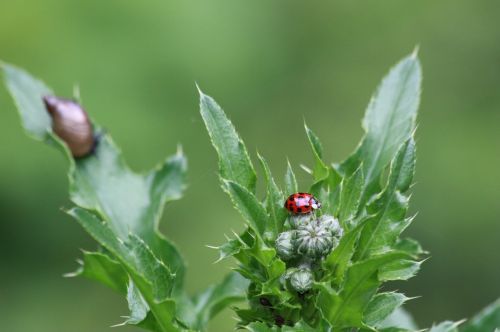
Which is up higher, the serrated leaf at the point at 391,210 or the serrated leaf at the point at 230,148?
the serrated leaf at the point at 230,148

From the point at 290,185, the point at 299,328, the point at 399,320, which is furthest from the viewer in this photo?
the point at 399,320

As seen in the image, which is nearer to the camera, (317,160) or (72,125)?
(317,160)

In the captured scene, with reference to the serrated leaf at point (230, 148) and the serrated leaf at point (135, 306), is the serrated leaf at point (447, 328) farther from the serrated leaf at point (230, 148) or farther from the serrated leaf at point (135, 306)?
the serrated leaf at point (135, 306)

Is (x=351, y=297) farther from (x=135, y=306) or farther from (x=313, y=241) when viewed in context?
(x=135, y=306)

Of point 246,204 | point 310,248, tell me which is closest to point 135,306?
point 246,204

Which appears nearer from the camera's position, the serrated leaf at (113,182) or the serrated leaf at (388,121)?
→ the serrated leaf at (388,121)

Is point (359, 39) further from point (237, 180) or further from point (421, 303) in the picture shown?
point (237, 180)

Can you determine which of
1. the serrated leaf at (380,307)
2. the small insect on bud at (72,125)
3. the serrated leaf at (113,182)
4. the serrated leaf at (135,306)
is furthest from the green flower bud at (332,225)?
the small insect on bud at (72,125)
